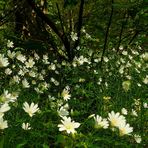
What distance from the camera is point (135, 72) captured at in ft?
30.0

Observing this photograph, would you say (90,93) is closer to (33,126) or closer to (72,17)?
(33,126)

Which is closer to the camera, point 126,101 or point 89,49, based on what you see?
point 126,101

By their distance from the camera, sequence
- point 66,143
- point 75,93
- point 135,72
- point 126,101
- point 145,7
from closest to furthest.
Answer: point 66,143 → point 145,7 → point 126,101 → point 75,93 → point 135,72

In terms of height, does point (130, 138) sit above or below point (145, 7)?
below

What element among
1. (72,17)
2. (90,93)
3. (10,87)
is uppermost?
(72,17)

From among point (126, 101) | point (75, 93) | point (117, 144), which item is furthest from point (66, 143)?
point (75, 93)

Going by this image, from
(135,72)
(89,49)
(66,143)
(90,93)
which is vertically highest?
(89,49)

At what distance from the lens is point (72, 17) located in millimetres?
10828

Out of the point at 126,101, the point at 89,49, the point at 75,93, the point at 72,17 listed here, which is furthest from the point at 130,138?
the point at 72,17

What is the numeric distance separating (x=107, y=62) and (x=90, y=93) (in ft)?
9.22

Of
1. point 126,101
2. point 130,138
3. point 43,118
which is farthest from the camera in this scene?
point 126,101

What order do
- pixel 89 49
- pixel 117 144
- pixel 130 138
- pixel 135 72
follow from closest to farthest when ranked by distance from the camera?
pixel 117 144
pixel 130 138
pixel 135 72
pixel 89 49

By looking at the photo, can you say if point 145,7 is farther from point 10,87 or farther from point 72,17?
point 72,17

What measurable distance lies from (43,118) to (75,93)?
2.94 m
